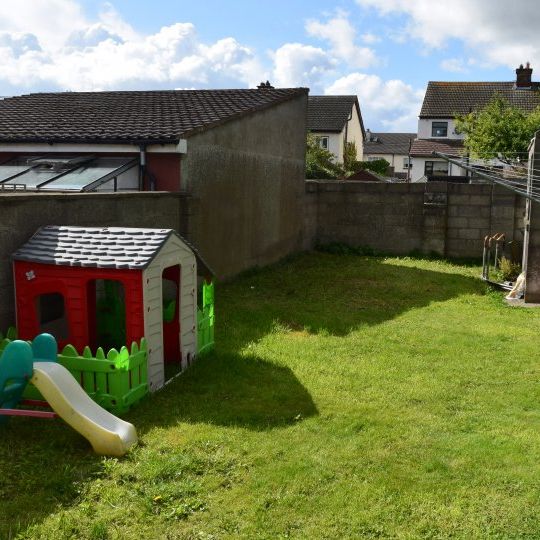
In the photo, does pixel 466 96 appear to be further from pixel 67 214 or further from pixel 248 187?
pixel 67 214

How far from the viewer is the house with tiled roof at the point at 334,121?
50.7 m

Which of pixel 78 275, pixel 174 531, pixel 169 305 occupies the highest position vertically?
pixel 78 275

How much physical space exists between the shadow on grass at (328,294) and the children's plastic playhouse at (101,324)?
55.5 inches

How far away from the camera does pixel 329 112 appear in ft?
174

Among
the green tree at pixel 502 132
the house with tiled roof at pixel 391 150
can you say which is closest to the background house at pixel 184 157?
the green tree at pixel 502 132

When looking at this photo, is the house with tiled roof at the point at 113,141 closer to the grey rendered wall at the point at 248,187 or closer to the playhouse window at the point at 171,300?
the grey rendered wall at the point at 248,187

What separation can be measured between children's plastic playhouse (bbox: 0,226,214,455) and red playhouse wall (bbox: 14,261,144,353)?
0.04 ft

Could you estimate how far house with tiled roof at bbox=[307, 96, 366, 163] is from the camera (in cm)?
5066

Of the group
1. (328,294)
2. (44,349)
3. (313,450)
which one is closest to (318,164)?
(328,294)

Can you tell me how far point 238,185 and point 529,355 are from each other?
25.7ft

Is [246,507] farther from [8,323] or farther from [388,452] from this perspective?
[8,323]

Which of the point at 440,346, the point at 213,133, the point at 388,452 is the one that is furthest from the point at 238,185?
the point at 388,452

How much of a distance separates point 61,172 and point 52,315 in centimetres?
417

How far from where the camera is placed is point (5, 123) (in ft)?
46.6
